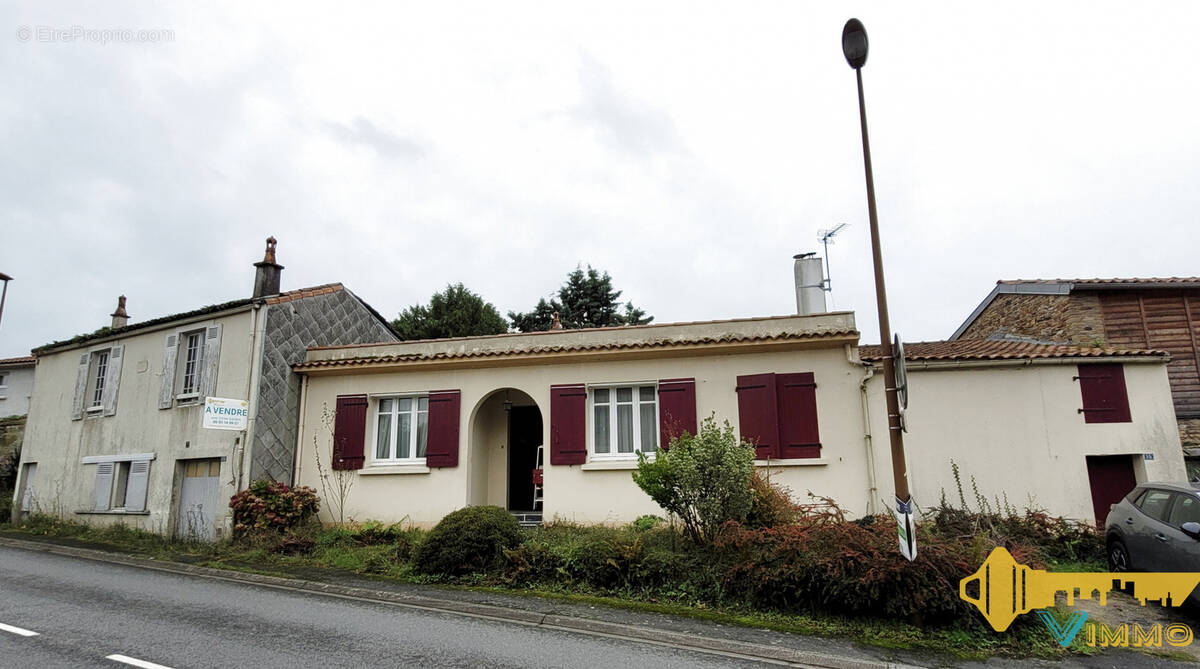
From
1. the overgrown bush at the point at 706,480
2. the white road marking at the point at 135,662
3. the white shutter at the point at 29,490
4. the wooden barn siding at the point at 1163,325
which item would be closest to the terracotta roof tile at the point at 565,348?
the overgrown bush at the point at 706,480

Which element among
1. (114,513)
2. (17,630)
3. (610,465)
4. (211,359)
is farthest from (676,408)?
(114,513)

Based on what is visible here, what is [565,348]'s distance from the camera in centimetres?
1233

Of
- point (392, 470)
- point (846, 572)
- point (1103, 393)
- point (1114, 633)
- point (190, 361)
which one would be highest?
point (190, 361)

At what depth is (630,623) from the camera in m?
7.33

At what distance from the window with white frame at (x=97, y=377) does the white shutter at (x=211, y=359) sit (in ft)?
12.9

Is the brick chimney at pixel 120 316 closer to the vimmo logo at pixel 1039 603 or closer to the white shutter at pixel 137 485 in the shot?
the white shutter at pixel 137 485

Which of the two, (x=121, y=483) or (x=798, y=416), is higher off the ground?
(x=798, y=416)

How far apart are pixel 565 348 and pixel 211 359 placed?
7443mm

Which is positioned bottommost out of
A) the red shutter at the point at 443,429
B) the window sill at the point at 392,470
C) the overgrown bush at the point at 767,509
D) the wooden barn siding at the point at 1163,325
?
the overgrown bush at the point at 767,509

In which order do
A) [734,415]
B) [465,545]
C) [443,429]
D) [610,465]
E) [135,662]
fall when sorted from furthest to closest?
[443,429]
[610,465]
[734,415]
[465,545]
[135,662]

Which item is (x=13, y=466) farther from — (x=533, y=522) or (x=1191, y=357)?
(x=1191, y=357)

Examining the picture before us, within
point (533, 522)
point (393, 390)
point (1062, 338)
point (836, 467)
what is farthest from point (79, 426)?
point (1062, 338)

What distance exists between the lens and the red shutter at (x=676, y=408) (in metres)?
11.7

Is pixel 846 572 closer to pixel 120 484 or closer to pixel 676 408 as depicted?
pixel 676 408
